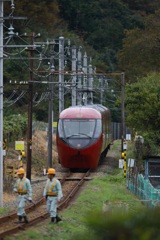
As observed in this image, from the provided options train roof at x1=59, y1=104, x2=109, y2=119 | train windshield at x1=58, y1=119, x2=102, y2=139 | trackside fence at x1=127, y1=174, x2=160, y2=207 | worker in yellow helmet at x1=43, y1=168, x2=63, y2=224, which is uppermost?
train roof at x1=59, y1=104, x2=109, y2=119

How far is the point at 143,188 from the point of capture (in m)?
26.2

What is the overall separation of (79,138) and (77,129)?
54cm

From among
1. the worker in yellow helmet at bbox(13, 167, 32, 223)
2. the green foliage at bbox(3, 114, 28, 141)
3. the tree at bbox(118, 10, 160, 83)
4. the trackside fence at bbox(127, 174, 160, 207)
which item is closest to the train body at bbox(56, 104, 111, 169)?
the trackside fence at bbox(127, 174, 160, 207)

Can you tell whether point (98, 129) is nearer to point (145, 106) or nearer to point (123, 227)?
point (145, 106)

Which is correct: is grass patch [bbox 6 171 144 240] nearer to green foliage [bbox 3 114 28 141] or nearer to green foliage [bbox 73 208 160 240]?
green foliage [bbox 73 208 160 240]

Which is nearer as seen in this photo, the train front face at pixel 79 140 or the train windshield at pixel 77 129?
the train front face at pixel 79 140

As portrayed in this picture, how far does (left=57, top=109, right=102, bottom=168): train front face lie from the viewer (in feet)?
124

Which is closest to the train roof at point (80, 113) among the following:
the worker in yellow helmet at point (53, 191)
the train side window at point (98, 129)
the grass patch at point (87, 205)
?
the train side window at point (98, 129)

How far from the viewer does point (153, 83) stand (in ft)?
140

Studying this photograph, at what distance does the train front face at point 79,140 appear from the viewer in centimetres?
3766

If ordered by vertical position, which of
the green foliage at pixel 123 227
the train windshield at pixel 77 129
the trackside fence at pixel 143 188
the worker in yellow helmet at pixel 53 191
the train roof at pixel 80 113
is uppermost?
the train roof at pixel 80 113

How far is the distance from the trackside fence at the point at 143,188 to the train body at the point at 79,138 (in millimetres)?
6344

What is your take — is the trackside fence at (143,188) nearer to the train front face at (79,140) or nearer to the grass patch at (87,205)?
the grass patch at (87,205)

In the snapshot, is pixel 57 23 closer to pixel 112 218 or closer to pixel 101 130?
pixel 101 130
